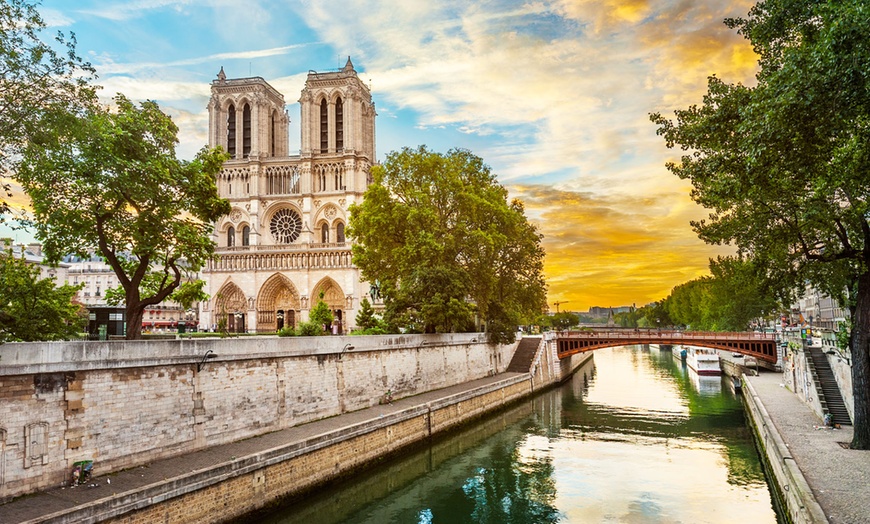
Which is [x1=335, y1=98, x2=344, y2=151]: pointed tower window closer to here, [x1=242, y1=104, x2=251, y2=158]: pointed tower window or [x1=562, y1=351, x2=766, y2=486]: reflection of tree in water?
[x1=242, y1=104, x2=251, y2=158]: pointed tower window

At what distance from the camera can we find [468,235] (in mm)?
34312

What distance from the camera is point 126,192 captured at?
16.6 metres

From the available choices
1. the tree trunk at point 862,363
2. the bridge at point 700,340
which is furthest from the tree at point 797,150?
the bridge at point 700,340

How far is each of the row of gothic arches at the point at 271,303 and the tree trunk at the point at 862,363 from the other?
48114 mm

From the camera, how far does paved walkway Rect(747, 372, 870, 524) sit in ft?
37.4

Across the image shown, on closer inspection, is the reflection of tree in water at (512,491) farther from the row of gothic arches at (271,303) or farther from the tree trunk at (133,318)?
the row of gothic arches at (271,303)

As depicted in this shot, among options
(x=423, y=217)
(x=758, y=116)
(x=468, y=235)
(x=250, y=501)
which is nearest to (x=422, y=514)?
(x=250, y=501)

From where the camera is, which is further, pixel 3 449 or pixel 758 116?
pixel 758 116

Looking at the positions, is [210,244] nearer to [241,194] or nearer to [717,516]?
[717,516]

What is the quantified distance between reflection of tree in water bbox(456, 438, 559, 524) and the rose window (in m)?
45.0

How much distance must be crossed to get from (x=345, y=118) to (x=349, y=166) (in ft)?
18.1

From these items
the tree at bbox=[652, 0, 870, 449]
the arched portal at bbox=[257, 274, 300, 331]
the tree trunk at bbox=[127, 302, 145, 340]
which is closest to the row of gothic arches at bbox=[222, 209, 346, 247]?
the arched portal at bbox=[257, 274, 300, 331]

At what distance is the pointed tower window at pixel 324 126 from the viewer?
62.9 m

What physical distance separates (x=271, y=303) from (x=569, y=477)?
4797 cm
